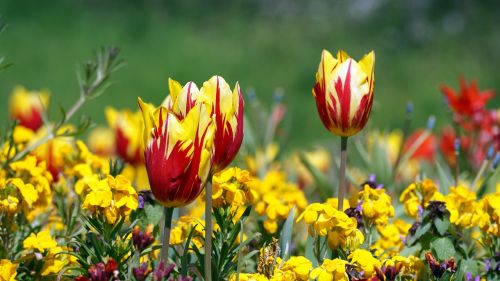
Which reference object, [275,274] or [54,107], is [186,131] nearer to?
[275,274]

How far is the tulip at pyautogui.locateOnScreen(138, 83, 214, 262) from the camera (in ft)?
4.15

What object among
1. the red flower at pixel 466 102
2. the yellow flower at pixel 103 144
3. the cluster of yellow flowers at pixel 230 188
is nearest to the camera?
the cluster of yellow flowers at pixel 230 188

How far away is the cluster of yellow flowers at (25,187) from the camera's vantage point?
1484 millimetres

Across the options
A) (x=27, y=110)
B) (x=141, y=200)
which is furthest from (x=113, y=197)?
(x=27, y=110)

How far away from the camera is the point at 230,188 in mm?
1469

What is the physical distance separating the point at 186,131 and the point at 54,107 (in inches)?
211

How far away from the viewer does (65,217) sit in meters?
1.82

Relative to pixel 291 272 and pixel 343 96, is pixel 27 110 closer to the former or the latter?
pixel 343 96

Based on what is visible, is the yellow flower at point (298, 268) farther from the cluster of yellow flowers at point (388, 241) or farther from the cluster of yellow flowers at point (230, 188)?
the cluster of yellow flowers at point (388, 241)

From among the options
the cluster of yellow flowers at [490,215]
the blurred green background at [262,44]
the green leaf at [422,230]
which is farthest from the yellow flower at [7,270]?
the blurred green background at [262,44]

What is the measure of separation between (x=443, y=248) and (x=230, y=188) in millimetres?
357

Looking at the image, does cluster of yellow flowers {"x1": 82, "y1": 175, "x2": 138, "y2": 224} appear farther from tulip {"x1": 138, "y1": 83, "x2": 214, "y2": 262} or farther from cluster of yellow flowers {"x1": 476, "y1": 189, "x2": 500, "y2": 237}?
cluster of yellow flowers {"x1": 476, "y1": 189, "x2": 500, "y2": 237}

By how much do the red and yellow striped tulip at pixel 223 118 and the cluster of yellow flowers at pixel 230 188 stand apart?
0.38ft

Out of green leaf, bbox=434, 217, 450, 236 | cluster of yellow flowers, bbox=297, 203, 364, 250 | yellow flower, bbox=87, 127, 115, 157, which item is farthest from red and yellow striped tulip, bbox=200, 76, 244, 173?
yellow flower, bbox=87, 127, 115, 157
